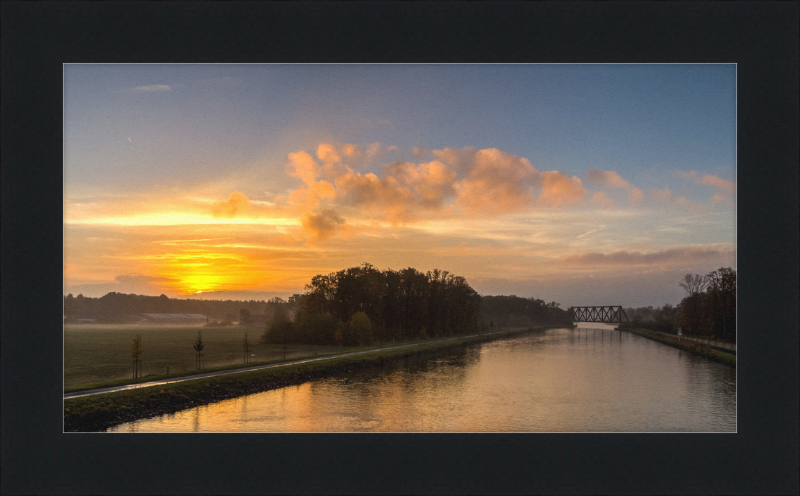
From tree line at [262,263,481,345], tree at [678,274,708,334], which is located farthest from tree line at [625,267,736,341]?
tree line at [262,263,481,345]

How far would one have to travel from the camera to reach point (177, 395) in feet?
66.4

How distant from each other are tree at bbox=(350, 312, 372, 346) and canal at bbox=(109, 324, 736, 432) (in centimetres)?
1224

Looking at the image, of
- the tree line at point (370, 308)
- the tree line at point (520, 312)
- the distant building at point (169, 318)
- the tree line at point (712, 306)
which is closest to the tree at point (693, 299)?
the tree line at point (712, 306)

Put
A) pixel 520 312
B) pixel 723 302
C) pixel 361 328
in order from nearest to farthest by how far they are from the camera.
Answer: pixel 723 302 → pixel 361 328 → pixel 520 312

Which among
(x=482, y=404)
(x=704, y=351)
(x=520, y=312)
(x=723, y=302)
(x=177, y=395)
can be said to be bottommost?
(x=520, y=312)

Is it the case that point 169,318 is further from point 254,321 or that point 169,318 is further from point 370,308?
point 370,308

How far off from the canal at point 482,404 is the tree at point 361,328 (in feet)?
40.2

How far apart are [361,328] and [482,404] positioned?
26.8m

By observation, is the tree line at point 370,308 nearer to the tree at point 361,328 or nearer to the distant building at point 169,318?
the tree at point 361,328

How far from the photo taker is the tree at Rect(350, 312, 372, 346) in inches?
1885

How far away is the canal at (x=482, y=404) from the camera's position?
18.5 meters

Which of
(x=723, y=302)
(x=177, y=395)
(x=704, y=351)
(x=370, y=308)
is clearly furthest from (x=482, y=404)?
(x=370, y=308)

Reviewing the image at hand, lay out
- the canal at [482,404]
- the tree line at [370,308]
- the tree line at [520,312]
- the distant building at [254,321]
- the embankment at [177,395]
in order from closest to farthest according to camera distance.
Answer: the embankment at [177,395]
the canal at [482,404]
the tree line at [370,308]
the distant building at [254,321]
the tree line at [520,312]

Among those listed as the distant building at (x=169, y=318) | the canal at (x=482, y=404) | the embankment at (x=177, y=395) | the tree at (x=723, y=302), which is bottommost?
the distant building at (x=169, y=318)
